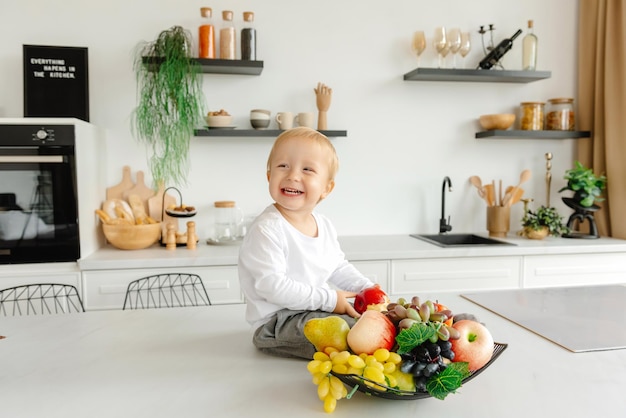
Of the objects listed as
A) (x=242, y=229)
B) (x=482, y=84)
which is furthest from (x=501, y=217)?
(x=242, y=229)

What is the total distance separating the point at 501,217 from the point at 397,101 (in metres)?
0.97

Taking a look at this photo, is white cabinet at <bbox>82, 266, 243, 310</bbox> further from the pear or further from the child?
the pear

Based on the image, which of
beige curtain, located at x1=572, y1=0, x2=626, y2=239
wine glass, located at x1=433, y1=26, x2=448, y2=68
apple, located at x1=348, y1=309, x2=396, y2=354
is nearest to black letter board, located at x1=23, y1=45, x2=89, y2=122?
wine glass, located at x1=433, y1=26, x2=448, y2=68

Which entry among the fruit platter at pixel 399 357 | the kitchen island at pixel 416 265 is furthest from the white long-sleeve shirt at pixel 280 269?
the kitchen island at pixel 416 265

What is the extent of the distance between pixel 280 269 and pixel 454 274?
1842mm

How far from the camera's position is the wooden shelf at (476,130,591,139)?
3.20m

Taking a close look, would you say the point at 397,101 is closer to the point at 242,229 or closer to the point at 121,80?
the point at 242,229

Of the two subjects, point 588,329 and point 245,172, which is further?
point 245,172

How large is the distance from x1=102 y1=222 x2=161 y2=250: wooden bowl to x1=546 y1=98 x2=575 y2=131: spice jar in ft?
8.23

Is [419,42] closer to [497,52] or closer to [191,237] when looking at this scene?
[497,52]

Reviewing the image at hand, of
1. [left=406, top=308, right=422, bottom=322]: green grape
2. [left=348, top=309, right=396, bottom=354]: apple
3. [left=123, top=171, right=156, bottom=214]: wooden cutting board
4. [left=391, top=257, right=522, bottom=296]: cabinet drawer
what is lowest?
[left=391, top=257, right=522, bottom=296]: cabinet drawer

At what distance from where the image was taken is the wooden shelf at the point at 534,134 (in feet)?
10.5

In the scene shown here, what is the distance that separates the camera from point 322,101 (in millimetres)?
3100

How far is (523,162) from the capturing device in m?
3.49
